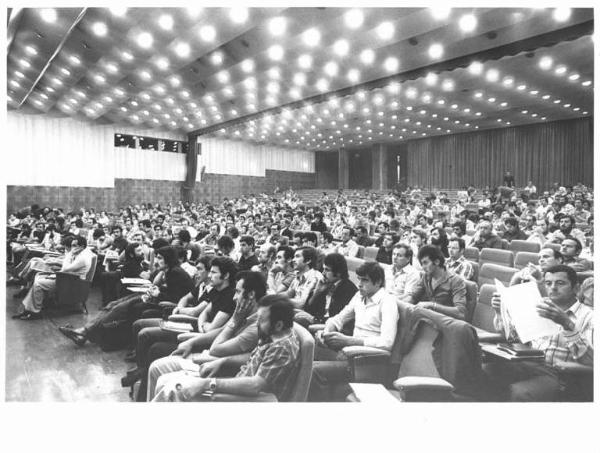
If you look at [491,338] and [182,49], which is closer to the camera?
[491,338]

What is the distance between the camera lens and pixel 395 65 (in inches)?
404

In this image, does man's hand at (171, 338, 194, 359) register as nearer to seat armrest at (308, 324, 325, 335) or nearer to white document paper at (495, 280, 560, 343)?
seat armrest at (308, 324, 325, 335)

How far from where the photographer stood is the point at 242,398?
2369 millimetres

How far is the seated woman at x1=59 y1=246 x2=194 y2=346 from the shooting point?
452cm

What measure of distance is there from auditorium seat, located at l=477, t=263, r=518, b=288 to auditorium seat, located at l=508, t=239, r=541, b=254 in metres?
1.96

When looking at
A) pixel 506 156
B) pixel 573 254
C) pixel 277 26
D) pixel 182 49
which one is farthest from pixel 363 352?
pixel 506 156

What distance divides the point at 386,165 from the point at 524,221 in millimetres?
17320

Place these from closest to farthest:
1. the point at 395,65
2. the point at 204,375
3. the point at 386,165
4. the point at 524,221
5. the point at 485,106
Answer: the point at 204,375 < the point at 395,65 < the point at 524,221 < the point at 485,106 < the point at 386,165

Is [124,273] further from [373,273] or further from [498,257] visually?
[498,257]

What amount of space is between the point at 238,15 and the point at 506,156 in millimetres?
18434

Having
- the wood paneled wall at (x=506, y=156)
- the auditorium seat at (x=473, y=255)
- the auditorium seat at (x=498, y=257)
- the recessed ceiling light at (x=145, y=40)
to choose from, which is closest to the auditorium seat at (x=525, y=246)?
the auditorium seat at (x=473, y=255)

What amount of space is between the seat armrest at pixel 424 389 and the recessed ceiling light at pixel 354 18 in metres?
6.78
